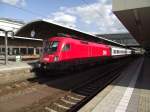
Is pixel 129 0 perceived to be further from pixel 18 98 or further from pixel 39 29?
pixel 39 29

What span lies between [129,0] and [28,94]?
22.4 ft

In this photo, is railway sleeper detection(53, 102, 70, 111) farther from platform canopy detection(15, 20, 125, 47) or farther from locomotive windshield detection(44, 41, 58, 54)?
platform canopy detection(15, 20, 125, 47)

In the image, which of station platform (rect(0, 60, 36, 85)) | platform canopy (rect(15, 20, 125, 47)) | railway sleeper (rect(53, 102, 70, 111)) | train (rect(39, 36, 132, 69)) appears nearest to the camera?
railway sleeper (rect(53, 102, 70, 111))

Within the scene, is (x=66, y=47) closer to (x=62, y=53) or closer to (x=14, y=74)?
(x=62, y=53)

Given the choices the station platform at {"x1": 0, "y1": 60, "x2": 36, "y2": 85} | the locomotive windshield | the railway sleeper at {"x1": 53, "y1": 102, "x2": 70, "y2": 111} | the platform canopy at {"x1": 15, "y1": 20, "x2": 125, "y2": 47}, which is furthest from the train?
the railway sleeper at {"x1": 53, "y1": 102, "x2": 70, "y2": 111}

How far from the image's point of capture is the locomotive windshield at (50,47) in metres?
17.4

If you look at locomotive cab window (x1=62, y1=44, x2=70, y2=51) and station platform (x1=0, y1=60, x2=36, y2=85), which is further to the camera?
locomotive cab window (x1=62, y1=44, x2=70, y2=51)

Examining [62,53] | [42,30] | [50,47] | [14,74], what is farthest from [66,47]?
[42,30]

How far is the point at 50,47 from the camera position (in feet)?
58.4

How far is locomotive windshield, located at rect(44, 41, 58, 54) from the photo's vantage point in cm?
1741

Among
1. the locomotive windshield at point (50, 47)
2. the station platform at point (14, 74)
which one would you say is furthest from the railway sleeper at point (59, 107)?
the locomotive windshield at point (50, 47)

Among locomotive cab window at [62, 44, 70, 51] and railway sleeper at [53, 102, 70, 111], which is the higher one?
locomotive cab window at [62, 44, 70, 51]

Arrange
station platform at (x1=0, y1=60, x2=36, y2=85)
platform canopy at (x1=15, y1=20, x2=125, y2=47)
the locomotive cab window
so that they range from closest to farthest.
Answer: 1. station platform at (x1=0, y1=60, x2=36, y2=85)
2. the locomotive cab window
3. platform canopy at (x1=15, y1=20, x2=125, y2=47)

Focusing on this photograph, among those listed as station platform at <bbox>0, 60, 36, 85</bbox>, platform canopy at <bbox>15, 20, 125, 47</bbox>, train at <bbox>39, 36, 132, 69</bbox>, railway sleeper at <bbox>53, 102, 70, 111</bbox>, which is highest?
platform canopy at <bbox>15, 20, 125, 47</bbox>
